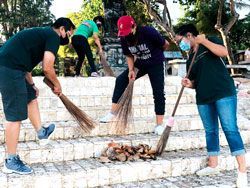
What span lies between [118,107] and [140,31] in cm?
99

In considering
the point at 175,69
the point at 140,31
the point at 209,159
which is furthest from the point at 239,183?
the point at 175,69

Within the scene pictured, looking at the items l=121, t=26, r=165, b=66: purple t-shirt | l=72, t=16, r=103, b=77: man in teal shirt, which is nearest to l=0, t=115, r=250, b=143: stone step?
l=121, t=26, r=165, b=66: purple t-shirt

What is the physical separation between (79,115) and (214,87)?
153 centimetres

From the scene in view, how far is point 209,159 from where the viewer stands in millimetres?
3809

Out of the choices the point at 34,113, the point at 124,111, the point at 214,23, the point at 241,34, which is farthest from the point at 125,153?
the point at 241,34

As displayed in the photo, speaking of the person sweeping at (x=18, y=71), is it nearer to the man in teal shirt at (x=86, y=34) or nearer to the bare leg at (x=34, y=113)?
the bare leg at (x=34, y=113)

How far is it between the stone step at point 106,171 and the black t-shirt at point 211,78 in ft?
2.49

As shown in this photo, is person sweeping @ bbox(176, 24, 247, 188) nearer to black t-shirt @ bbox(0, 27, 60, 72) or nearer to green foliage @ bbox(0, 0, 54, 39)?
black t-shirt @ bbox(0, 27, 60, 72)

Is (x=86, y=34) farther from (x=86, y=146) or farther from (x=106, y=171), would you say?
(x=106, y=171)

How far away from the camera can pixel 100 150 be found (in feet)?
13.0

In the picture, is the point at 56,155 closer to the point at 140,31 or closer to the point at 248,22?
the point at 140,31

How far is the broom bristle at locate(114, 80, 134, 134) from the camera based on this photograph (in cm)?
447

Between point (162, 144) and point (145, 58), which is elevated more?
point (145, 58)

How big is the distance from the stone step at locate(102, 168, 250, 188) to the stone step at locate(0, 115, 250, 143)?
41.5 inches
